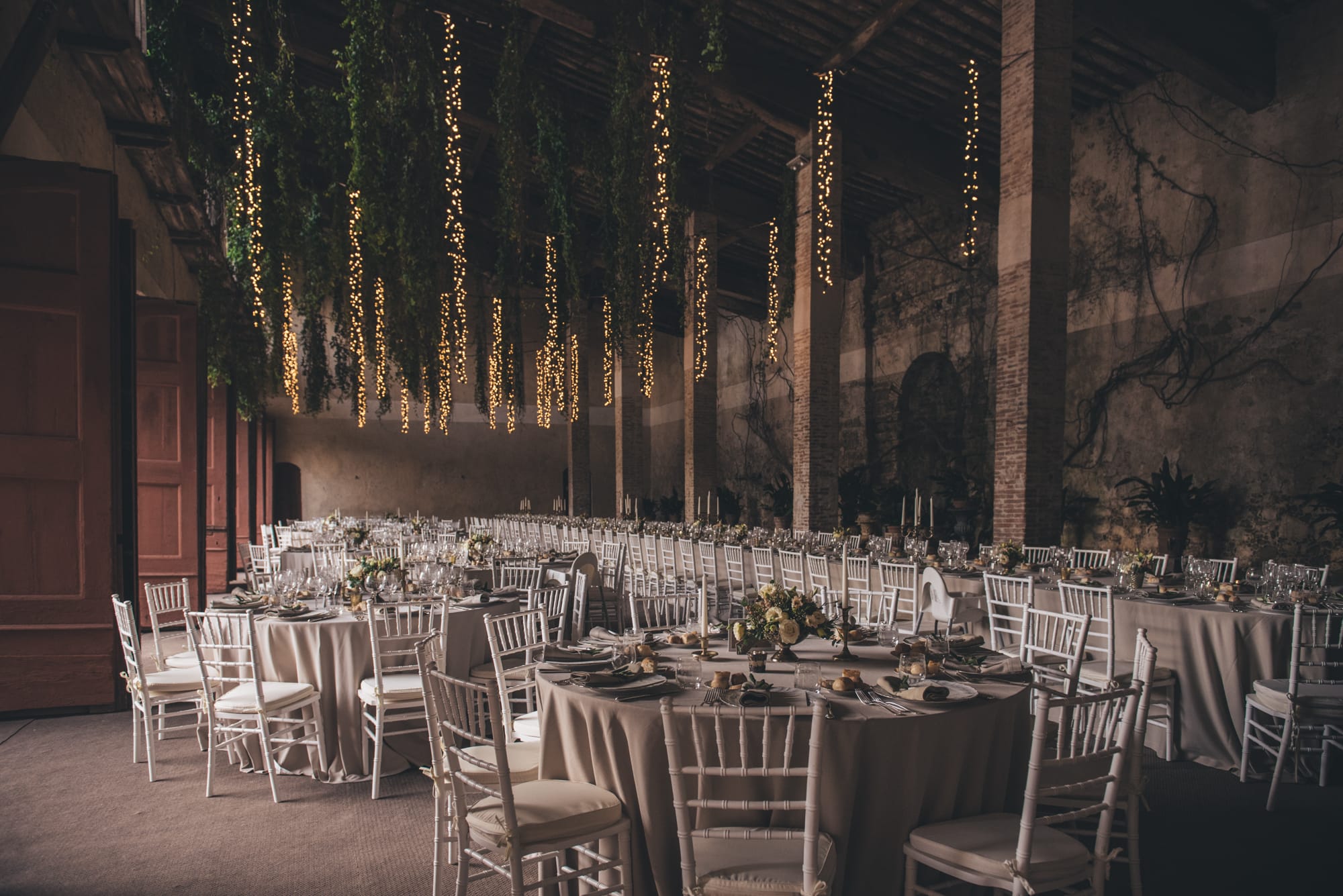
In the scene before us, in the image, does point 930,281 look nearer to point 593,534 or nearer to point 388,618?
point 593,534

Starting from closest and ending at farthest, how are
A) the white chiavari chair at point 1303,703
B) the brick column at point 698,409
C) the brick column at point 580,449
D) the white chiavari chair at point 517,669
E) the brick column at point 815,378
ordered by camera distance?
the white chiavari chair at point 517,669, the white chiavari chair at point 1303,703, the brick column at point 815,378, the brick column at point 698,409, the brick column at point 580,449

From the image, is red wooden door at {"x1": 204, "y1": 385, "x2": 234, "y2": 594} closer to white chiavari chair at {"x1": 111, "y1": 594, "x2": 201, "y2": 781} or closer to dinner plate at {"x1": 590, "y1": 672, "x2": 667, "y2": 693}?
white chiavari chair at {"x1": 111, "y1": 594, "x2": 201, "y2": 781}

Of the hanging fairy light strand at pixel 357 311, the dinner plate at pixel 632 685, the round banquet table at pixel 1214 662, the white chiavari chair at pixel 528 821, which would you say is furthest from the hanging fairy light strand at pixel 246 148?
the round banquet table at pixel 1214 662

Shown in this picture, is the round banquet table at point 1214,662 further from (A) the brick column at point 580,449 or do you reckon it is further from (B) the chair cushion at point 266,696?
(A) the brick column at point 580,449

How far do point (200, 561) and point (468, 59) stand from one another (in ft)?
25.2

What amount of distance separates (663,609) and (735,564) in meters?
1.25

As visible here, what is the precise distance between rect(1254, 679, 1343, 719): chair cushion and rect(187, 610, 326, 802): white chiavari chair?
449cm

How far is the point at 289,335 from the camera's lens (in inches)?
464

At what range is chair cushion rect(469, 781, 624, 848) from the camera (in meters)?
2.40

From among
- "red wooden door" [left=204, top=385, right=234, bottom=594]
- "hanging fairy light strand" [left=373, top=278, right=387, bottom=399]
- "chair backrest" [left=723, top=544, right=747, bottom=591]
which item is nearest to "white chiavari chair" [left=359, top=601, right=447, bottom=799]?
"chair backrest" [left=723, top=544, right=747, bottom=591]

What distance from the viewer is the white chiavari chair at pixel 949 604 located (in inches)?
216

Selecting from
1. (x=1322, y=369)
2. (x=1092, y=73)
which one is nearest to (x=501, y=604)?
(x=1322, y=369)

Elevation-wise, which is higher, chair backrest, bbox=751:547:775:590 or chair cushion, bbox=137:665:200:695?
chair backrest, bbox=751:547:775:590

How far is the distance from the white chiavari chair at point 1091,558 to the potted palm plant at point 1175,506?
818 mm
